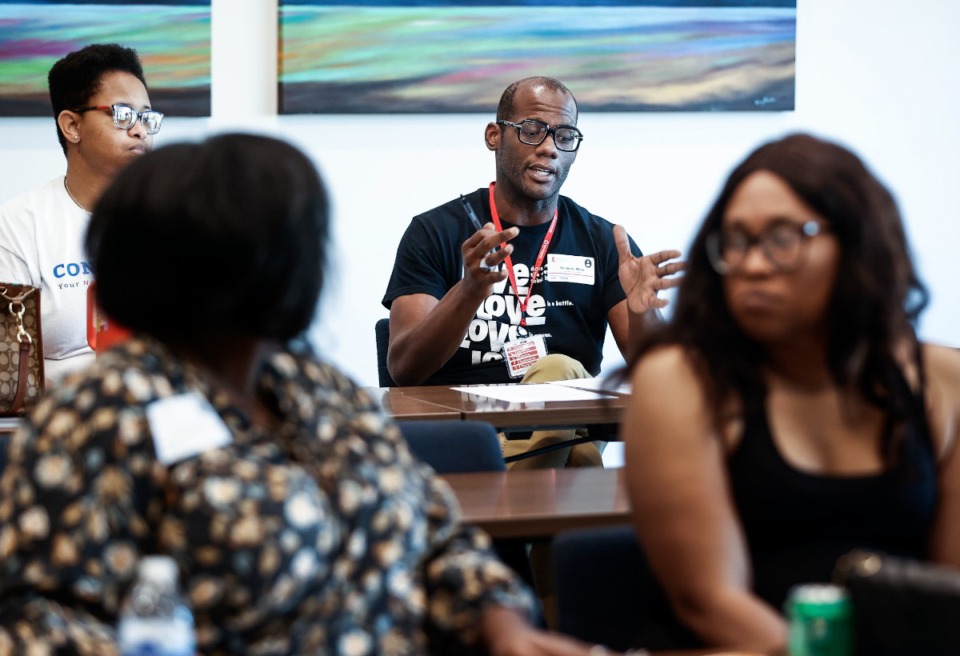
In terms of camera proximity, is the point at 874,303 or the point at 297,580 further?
the point at 874,303

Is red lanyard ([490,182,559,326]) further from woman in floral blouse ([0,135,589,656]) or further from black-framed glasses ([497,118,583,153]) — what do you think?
woman in floral blouse ([0,135,589,656])

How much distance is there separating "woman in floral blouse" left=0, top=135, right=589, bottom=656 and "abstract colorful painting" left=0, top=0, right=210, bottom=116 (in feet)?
11.1

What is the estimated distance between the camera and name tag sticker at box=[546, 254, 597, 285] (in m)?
3.75

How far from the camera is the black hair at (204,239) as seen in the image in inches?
48.6

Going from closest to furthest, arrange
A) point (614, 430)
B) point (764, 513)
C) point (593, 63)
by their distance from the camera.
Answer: point (764, 513), point (614, 430), point (593, 63)

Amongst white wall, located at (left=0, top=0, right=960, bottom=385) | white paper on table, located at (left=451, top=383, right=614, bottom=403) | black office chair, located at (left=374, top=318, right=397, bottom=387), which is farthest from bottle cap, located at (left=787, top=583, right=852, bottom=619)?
Result: white wall, located at (left=0, top=0, right=960, bottom=385)

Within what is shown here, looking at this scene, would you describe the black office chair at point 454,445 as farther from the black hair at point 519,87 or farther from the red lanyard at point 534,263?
the black hair at point 519,87

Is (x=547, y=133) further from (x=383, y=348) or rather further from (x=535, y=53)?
(x=535, y=53)

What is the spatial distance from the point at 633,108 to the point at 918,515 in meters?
3.59

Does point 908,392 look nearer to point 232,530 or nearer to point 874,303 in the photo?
point 874,303

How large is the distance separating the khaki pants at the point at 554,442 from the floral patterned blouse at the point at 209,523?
183cm

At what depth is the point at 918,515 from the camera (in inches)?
60.8

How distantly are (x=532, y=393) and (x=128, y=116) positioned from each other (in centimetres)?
133

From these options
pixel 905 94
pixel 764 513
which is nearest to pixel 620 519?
pixel 764 513
